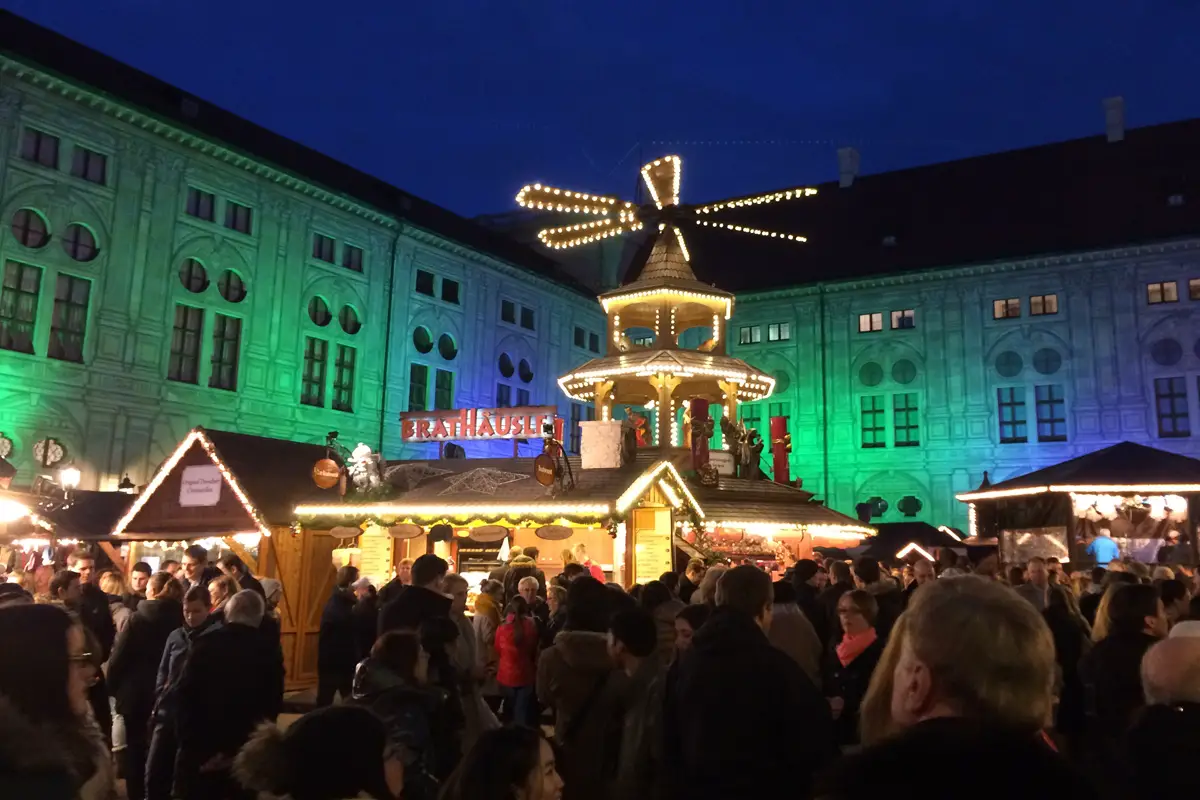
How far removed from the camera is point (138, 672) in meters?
7.84

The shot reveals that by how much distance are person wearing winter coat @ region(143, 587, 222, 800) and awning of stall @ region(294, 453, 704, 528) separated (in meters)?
9.32

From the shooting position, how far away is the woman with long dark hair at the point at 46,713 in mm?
2629

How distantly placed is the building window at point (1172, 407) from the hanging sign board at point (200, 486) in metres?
36.4

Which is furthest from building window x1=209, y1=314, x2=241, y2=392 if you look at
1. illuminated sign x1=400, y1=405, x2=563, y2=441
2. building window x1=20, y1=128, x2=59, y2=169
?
illuminated sign x1=400, y1=405, x2=563, y2=441

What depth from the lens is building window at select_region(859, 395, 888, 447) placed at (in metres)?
43.4

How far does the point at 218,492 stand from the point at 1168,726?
53.3ft

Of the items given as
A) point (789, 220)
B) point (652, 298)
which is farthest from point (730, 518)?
point (789, 220)

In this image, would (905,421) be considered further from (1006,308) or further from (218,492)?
(218,492)

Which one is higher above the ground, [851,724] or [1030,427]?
[1030,427]

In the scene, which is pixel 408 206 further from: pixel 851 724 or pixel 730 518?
pixel 851 724

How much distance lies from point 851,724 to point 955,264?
129ft

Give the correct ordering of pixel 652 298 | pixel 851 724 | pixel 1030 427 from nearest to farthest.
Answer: pixel 851 724 → pixel 652 298 → pixel 1030 427

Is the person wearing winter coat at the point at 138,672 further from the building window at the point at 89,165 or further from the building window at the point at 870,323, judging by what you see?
the building window at the point at 870,323

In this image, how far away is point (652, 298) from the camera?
29.1 m
